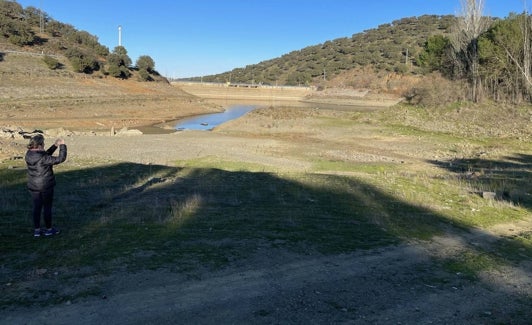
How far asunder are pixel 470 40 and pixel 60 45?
60358 millimetres

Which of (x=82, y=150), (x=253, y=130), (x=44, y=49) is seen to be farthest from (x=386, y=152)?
(x=44, y=49)

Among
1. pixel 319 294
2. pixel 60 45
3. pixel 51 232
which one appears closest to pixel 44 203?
pixel 51 232

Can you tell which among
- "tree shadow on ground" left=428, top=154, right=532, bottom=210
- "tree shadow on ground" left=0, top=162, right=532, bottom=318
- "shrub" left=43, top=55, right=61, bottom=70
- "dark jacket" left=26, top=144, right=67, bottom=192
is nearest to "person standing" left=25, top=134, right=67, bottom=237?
"dark jacket" left=26, top=144, right=67, bottom=192

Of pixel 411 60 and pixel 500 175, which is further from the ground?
pixel 411 60

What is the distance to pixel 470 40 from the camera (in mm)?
50438

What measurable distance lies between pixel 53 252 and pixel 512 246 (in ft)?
29.2

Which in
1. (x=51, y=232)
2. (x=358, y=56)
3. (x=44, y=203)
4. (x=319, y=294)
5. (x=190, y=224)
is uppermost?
(x=358, y=56)

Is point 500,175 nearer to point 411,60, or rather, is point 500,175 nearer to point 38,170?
point 38,170

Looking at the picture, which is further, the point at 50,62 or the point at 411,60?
the point at 411,60

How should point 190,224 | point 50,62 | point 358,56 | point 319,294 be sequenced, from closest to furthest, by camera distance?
point 319,294 < point 190,224 < point 50,62 < point 358,56

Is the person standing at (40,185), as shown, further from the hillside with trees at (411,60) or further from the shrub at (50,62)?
the shrub at (50,62)

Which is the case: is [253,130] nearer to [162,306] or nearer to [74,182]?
[74,182]

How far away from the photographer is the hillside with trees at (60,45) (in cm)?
6688

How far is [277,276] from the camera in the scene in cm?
682
